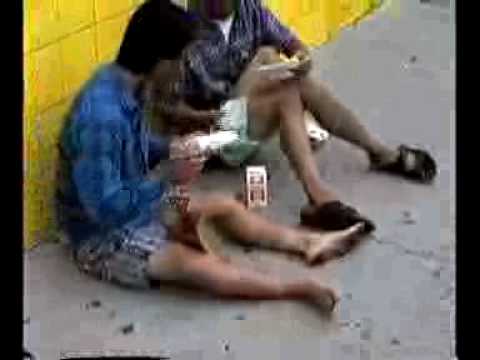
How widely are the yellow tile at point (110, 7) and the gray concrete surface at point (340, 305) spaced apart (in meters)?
0.55

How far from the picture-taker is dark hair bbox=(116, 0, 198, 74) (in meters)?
2.92

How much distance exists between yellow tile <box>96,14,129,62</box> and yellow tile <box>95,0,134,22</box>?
17mm

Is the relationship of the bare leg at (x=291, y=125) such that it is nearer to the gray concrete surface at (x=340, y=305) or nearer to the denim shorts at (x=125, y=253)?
the gray concrete surface at (x=340, y=305)

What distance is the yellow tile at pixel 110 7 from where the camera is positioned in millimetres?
3412

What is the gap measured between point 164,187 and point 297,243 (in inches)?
18.4

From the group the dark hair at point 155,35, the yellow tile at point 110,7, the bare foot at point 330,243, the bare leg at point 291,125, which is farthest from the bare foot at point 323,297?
the yellow tile at point 110,7

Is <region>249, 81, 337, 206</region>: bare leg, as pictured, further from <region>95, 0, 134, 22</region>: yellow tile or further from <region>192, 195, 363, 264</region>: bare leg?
A: <region>95, 0, 134, 22</region>: yellow tile

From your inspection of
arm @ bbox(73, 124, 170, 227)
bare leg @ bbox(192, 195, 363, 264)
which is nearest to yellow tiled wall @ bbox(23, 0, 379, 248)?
arm @ bbox(73, 124, 170, 227)

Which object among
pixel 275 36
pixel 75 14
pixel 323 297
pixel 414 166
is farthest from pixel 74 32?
pixel 414 166
